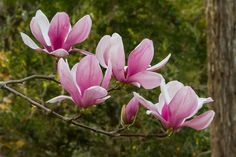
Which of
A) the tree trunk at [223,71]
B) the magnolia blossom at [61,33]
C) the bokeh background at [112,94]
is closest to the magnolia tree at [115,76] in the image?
the magnolia blossom at [61,33]

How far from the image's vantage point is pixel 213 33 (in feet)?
10.8

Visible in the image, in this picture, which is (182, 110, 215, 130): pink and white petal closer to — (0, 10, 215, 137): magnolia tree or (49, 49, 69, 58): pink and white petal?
(0, 10, 215, 137): magnolia tree

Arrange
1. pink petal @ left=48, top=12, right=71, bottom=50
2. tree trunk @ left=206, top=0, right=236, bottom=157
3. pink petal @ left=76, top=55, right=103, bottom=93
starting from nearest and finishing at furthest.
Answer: pink petal @ left=76, top=55, right=103, bottom=93 → pink petal @ left=48, top=12, right=71, bottom=50 → tree trunk @ left=206, top=0, right=236, bottom=157

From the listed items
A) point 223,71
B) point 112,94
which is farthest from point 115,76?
point 112,94

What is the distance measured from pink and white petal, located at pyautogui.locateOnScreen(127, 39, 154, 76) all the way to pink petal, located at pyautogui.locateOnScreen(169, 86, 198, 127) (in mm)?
81

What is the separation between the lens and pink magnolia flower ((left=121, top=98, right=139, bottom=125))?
999mm

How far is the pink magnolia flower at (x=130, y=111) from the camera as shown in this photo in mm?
999

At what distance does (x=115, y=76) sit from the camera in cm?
98

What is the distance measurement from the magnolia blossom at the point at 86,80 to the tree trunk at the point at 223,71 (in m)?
2.36

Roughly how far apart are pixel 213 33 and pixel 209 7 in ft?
0.50

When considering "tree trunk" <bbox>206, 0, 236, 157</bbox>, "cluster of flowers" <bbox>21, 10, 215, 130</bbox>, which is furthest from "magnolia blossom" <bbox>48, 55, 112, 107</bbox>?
"tree trunk" <bbox>206, 0, 236, 157</bbox>

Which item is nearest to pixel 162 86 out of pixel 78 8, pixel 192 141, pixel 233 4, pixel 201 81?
pixel 233 4

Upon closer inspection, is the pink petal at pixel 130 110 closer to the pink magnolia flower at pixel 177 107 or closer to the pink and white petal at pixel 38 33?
the pink magnolia flower at pixel 177 107

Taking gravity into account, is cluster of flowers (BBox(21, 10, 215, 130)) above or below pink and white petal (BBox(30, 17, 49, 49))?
below
